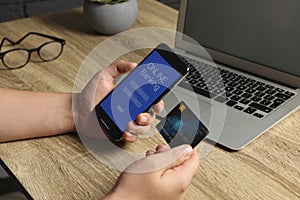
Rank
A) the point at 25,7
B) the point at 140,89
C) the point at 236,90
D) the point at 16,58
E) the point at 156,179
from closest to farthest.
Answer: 1. the point at 156,179
2. the point at 140,89
3. the point at 236,90
4. the point at 16,58
5. the point at 25,7

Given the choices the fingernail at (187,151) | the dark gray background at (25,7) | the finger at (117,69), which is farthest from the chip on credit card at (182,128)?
the dark gray background at (25,7)

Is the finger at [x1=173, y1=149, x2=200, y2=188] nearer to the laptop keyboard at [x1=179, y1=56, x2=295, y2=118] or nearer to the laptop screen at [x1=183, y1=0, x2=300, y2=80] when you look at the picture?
the laptop keyboard at [x1=179, y1=56, x2=295, y2=118]

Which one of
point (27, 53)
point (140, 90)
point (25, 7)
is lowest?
point (25, 7)

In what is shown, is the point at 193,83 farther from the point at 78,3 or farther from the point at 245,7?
the point at 78,3

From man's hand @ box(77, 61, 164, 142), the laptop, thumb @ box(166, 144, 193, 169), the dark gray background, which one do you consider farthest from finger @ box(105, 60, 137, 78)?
the dark gray background

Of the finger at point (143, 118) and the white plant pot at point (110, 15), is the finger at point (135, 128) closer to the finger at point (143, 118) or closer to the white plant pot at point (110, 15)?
the finger at point (143, 118)

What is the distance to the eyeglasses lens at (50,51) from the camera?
43.2 inches

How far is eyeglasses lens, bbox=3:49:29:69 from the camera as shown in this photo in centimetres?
106

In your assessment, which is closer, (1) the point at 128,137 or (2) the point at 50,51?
(1) the point at 128,137

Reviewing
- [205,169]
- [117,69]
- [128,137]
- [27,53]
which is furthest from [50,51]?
[205,169]

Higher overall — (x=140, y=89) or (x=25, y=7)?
(x=140, y=89)

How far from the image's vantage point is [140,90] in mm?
751

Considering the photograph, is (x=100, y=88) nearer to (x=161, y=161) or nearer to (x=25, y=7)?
(x=161, y=161)

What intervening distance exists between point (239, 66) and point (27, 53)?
19.4 inches
